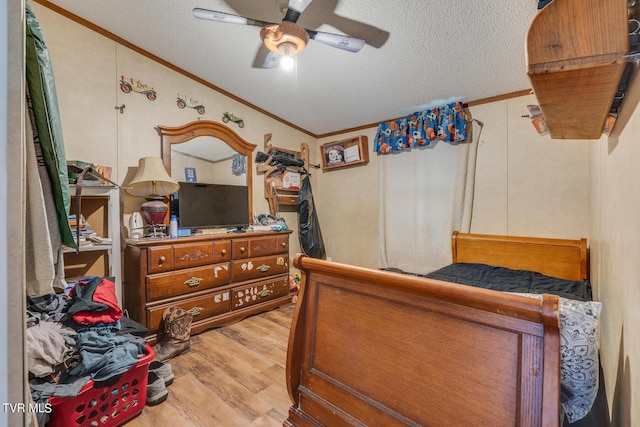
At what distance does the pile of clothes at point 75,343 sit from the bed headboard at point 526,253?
2.93 meters

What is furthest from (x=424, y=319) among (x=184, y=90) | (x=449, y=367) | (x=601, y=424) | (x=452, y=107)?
(x=184, y=90)

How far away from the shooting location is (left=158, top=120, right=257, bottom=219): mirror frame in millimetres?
2877

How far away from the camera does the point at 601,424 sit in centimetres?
130

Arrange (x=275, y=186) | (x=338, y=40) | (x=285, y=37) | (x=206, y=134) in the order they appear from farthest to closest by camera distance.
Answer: (x=275, y=186)
(x=206, y=134)
(x=338, y=40)
(x=285, y=37)

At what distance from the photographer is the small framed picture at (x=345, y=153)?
394 centimetres

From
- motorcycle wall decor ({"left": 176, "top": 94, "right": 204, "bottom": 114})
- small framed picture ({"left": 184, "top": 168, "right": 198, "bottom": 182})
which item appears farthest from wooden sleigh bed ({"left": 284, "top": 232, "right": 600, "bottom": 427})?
motorcycle wall decor ({"left": 176, "top": 94, "right": 204, "bottom": 114})

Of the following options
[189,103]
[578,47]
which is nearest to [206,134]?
[189,103]

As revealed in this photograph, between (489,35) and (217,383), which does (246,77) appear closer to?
(489,35)

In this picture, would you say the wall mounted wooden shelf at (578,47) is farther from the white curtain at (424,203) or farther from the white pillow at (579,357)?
the white curtain at (424,203)

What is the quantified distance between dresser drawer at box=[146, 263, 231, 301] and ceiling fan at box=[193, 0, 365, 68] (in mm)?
1953

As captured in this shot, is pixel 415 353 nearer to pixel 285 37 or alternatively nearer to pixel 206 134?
pixel 285 37

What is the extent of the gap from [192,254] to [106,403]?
1252mm

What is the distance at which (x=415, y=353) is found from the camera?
103 cm

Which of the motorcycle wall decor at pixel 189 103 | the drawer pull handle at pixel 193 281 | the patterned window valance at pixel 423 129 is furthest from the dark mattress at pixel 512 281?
the motorcycle wall decor at pixel 189 103
